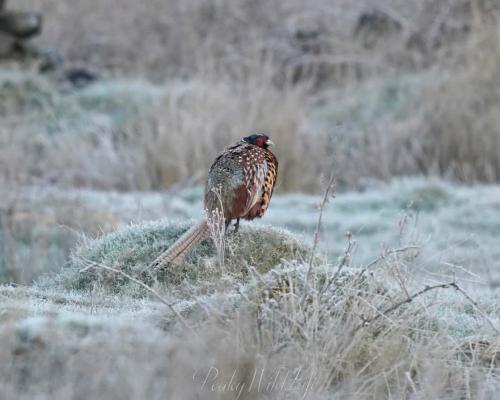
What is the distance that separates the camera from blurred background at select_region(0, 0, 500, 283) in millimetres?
11219

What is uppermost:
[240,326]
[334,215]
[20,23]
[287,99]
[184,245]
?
[240,326]

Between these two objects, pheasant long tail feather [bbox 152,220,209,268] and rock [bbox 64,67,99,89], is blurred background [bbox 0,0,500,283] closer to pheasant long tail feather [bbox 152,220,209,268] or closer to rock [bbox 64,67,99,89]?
rock [bbox 64,67,99,89]

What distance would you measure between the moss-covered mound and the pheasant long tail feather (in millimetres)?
82

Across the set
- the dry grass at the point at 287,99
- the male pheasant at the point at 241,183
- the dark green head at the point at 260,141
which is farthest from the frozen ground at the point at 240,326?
the dry grass at the point at 287,99

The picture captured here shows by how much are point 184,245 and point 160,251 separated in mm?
380

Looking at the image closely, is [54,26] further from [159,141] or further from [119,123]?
[159,141]

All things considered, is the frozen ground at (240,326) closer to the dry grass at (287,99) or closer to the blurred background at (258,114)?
the blurred background at (258,114)

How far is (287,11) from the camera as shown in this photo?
22000 millimetres

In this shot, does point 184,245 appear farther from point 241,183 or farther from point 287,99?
point 287,99

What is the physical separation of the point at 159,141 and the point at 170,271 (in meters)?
8.33

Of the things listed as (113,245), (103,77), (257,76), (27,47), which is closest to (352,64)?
(257,76)

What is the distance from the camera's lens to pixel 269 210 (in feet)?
38.3

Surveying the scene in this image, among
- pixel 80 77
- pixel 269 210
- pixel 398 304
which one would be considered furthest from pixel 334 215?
pixel 80 77

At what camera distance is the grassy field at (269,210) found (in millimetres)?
4152
